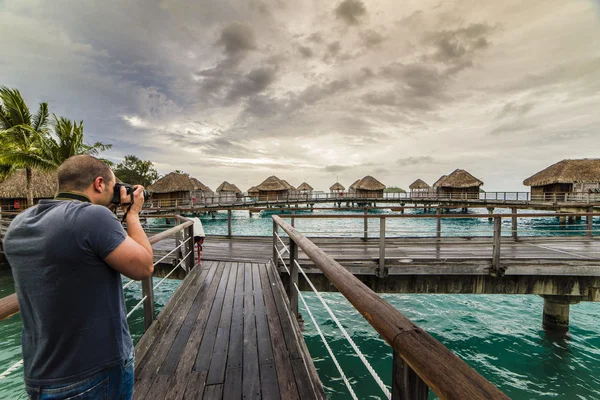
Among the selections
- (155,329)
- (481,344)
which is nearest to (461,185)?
(481,344)

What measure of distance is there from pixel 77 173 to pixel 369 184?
1918 inches

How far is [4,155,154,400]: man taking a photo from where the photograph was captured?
998mm

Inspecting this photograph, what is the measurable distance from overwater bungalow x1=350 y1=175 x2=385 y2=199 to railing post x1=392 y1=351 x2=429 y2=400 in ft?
156

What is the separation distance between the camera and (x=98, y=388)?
1101mm

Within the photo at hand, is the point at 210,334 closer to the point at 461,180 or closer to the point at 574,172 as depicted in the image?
the point at 574,172

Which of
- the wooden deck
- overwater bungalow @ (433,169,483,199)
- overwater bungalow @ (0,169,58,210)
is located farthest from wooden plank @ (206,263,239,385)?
overwater bungalow @ (433,169,483,199)

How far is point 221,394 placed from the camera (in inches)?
77.2

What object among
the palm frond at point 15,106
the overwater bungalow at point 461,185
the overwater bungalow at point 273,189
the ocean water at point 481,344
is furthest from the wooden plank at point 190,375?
the overwater bungalow at point 461,185

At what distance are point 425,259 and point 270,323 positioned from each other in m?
3.84

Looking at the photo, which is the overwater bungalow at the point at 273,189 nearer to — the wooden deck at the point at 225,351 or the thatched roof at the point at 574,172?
the thatched roof at the point at 574,172

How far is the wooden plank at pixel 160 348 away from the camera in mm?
2049

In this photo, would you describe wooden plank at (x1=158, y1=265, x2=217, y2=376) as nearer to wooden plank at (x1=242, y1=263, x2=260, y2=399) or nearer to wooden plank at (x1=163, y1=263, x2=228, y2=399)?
wooden plank at (x1=163, y1=263, x2=228, y2=399)

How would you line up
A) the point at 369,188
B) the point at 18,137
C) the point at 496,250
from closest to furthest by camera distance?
the point at 496,250, the point at 18,137, the point at 369,188

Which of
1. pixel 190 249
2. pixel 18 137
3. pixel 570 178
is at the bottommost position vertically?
pixel 190 249
